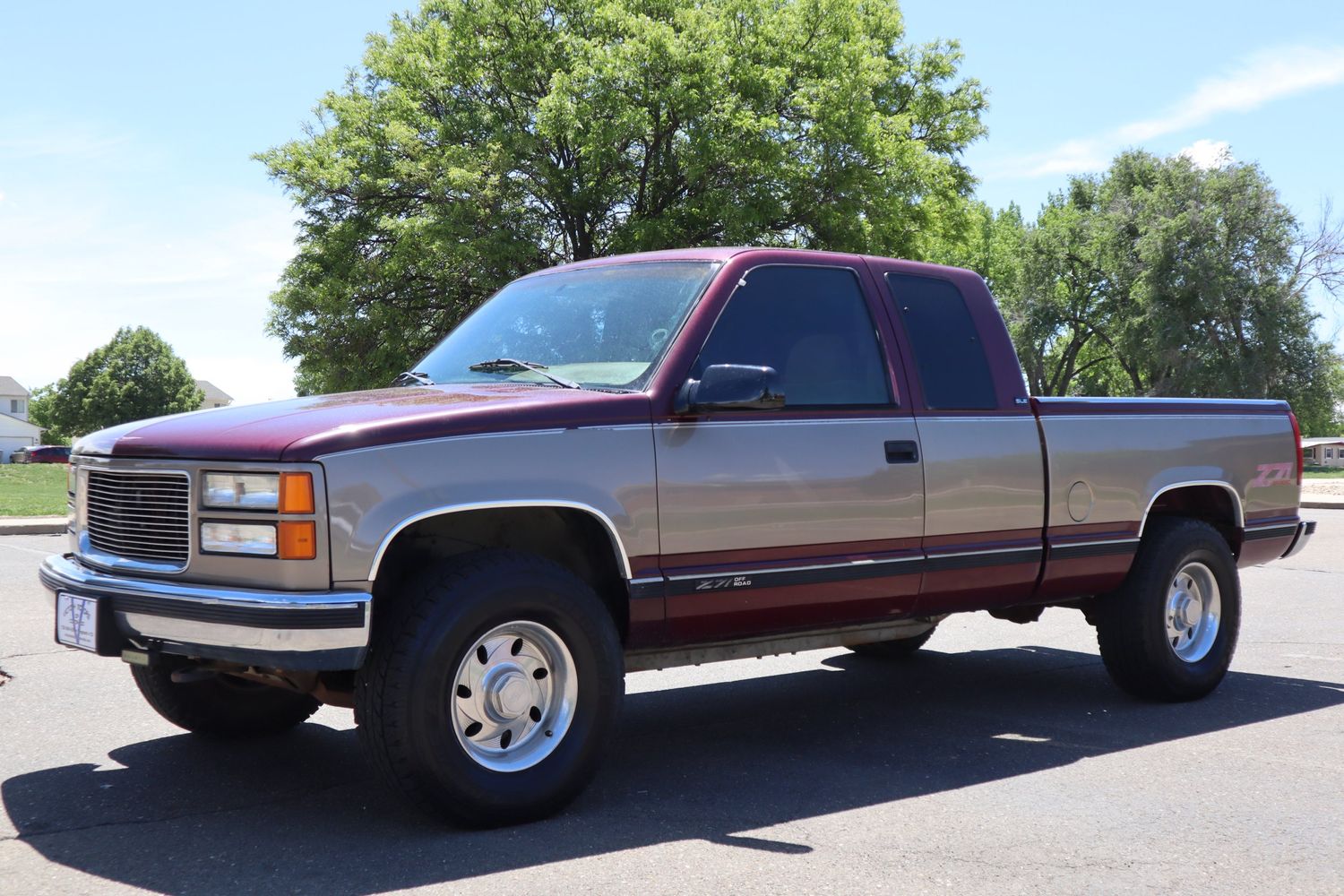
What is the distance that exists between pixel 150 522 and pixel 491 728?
4.38 feet

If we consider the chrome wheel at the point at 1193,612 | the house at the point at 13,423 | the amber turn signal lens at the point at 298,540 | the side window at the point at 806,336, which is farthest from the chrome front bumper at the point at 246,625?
the house at the point at 13,423

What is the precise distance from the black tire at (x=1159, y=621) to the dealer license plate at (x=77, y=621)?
4.73m

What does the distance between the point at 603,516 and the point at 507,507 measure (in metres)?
0.35

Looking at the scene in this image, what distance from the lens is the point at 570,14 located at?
95.3ft

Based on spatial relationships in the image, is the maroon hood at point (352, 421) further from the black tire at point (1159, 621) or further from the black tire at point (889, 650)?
the black tire at point (889, 650)

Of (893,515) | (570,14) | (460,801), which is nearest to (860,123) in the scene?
(570,14)

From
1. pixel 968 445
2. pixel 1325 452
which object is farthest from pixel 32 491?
pixel 1325 452

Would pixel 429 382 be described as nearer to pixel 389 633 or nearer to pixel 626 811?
pixel 389 633

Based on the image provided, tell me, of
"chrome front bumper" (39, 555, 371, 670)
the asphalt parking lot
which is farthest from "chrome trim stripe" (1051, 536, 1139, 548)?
"chrome front bumper" (39, 555, 371, 670)

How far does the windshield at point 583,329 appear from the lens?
5.08 m

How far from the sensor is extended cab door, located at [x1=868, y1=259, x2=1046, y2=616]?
222 inches

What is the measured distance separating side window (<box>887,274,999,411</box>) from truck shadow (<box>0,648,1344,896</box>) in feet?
5.05

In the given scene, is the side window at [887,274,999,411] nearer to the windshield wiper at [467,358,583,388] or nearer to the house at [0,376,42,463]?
the windshield wiper at [467,358,583,388]

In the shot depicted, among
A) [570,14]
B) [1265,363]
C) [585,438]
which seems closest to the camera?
[585,438]
